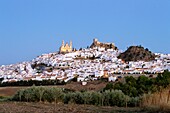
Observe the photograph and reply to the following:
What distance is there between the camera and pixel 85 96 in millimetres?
16219

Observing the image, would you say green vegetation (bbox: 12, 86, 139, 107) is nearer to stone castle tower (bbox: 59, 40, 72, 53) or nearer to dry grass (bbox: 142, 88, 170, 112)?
dry grass (bbox: 142, 88, 170, 112)

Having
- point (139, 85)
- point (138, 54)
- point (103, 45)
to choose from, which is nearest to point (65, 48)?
point (103, 45)

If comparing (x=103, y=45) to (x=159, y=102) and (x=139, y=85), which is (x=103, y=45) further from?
(x=159, y=102)

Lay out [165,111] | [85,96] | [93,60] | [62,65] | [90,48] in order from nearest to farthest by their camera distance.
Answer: [165,111] → [85,96] → [62,65] → [93,60] → [90,48]

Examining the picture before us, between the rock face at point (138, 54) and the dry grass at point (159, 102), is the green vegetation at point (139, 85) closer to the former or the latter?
the dry grass at point (159, 102)

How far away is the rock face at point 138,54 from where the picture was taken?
426 ft

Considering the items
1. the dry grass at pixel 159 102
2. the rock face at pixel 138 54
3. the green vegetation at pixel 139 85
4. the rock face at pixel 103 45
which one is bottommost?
the dry grass at pixel 159 102

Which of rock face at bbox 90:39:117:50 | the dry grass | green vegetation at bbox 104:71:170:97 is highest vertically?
rock face at bbox 90:39:117:50

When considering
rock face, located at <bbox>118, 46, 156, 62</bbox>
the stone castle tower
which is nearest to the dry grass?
rock face, located at <bbox>118, 46, 156, 62</bbox>

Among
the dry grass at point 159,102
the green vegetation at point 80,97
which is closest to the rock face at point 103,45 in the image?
the green vegetation at point 80,97

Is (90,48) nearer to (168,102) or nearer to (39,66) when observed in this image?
(39,66)

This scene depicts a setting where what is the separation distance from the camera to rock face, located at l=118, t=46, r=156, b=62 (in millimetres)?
129875

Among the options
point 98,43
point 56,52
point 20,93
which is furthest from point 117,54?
point 20,93

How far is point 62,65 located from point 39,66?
10527 millimetres
